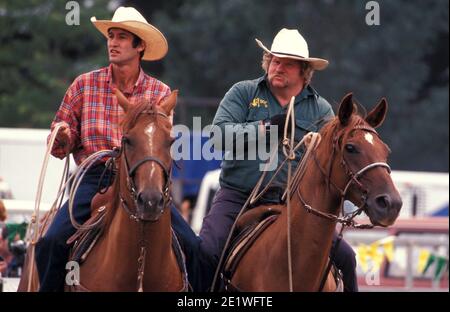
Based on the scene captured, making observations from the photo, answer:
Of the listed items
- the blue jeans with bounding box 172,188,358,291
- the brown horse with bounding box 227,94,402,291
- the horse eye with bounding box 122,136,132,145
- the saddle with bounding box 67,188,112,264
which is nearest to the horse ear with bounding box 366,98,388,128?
the brown horse with bounding box 227,94,402,291

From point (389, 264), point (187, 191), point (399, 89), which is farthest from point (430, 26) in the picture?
point (389, 264)

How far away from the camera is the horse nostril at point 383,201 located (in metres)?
7.27

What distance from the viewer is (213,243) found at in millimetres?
8438

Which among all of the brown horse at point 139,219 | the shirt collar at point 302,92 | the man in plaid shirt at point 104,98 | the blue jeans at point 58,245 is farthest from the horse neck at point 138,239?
the shirt collar at point 302,92

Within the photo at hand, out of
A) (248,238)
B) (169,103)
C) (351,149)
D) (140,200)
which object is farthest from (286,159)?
(140,200)

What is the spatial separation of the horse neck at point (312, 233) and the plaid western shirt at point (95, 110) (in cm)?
126

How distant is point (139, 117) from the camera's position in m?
7.36

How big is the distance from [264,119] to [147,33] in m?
1.01

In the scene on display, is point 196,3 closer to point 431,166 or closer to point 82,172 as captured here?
point 431,166

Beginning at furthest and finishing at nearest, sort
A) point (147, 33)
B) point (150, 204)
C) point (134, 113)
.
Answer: point (147, 33) < point (134, 113) < point (150, 204)

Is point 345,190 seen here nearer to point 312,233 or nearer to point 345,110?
point 312,233

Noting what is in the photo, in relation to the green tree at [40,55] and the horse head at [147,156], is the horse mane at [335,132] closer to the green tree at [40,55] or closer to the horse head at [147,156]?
the horse head at [147,156]

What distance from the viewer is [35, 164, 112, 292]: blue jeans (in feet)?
26.3
